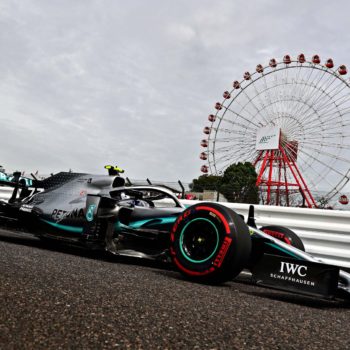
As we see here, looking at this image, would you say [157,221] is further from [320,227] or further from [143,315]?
[320,227]

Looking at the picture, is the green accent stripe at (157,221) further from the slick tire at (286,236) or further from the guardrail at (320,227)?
the guardrail at (320,227)

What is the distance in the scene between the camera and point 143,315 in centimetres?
240

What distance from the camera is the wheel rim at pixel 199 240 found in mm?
4105

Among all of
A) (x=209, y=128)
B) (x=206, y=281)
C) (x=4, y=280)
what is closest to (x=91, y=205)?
(x=206, y=281)

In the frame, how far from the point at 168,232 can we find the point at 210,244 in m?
0.88

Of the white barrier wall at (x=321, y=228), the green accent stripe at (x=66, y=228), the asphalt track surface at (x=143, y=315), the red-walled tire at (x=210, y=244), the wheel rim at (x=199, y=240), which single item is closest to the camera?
the asphalt track surface at (x=143, y=315)

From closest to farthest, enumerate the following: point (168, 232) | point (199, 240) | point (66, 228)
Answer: point (199, 240) → point (168, 232) → point (66, 228)

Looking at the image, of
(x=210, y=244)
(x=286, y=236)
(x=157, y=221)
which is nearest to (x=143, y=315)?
(x=210, y=244)

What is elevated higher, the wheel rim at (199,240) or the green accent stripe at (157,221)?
the green accent stripe at (157,221)

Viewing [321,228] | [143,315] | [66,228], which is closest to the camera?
[143,315]

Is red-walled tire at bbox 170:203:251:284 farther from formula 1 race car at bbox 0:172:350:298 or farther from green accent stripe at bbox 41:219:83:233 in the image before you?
green accent stripe at bbox 41:219:83:233

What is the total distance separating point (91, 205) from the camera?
5461 mm

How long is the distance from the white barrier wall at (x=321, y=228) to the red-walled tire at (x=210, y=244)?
2790 mm

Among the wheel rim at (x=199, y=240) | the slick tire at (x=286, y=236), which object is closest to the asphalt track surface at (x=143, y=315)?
the wheel rim at (x=199, y=240)
